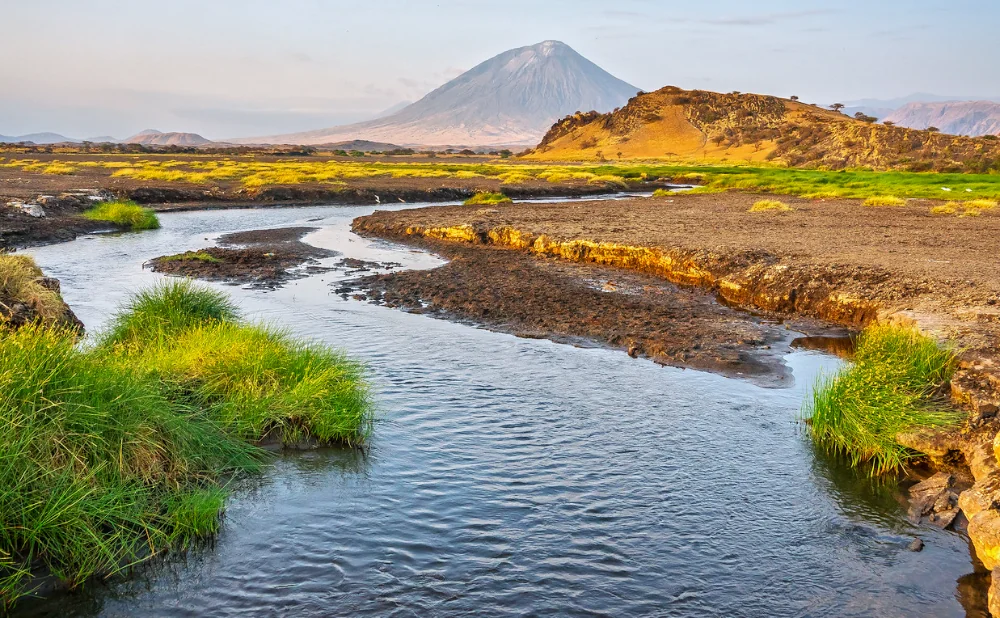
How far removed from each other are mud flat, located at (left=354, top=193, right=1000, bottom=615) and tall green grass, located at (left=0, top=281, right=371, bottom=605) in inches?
294

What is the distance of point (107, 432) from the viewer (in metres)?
7.65

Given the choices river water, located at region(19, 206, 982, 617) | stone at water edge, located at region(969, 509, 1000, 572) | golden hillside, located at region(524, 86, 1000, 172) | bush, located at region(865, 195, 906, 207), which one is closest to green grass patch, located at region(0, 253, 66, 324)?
river water, located at region(19, 206, 982, 617)

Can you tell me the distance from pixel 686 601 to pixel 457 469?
138 inches

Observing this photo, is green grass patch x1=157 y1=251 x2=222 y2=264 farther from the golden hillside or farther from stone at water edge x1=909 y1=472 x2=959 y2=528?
the golden hillside

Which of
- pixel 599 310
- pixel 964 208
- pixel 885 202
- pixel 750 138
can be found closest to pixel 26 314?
pixel 599 310

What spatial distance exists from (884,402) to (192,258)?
22.5 metres

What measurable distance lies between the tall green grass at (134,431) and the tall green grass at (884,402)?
6480 millimetres

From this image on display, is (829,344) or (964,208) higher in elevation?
(964,208)

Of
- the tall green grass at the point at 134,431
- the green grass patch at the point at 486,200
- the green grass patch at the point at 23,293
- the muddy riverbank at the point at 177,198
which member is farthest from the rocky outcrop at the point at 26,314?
the green grass patch at the point at 486,200

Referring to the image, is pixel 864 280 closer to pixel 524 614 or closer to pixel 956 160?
pixel 524 614

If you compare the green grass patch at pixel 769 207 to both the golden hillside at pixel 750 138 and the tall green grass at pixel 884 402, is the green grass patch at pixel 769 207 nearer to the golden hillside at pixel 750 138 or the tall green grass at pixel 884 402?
the tall green grass at pixel 884 402

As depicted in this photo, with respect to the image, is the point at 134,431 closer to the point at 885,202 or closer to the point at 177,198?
the point at 885,202

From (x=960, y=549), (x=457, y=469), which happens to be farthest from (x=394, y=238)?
(x=960, y=549)

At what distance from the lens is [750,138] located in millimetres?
132750
